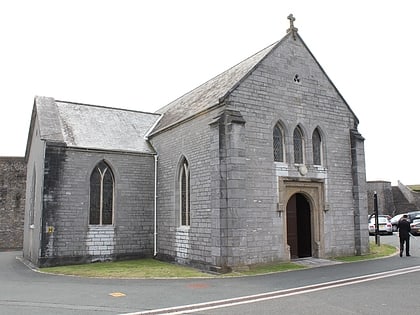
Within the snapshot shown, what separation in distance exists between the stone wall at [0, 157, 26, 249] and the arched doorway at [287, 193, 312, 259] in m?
20.9

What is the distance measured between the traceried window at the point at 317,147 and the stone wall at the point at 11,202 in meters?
21.7

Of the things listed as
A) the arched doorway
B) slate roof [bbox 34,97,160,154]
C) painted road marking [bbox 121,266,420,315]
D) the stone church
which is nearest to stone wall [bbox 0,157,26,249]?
the stone church

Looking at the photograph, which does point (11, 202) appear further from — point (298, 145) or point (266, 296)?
point (266, 296)

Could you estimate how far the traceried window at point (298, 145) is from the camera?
17.4 m

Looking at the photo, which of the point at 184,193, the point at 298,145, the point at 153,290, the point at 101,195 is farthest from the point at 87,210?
the point at 298,145

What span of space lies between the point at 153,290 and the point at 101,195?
8.93 m

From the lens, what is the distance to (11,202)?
94.9ft

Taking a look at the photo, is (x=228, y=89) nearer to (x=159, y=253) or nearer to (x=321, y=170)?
(x=321, y=170)

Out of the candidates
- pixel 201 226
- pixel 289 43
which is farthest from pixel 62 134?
pixel 289 43

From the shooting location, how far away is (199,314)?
8.55 meters

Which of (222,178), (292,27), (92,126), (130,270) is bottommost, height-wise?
(130,270)

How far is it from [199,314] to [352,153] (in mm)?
13090

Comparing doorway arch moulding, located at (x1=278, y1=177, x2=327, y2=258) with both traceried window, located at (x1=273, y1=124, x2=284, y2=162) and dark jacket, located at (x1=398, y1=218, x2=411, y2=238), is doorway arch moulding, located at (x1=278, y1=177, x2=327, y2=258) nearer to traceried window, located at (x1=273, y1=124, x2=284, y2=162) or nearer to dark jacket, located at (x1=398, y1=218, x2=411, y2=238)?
traceried window, located at (x1=273, y1=124, x2=284, y2=162)

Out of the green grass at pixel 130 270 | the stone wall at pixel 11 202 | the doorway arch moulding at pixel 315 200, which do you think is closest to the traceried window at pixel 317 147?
the doorway arch moulding at pixel 315 200
